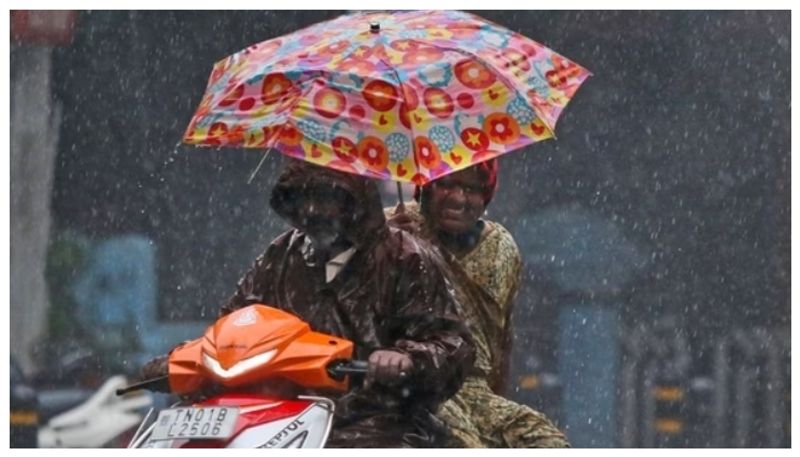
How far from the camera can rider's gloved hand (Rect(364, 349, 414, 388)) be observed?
6.30 metres

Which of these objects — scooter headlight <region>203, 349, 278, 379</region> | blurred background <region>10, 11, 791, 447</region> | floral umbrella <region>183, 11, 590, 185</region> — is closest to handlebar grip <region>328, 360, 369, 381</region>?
scooter headlight <region>203, 349, 278, 379</region>

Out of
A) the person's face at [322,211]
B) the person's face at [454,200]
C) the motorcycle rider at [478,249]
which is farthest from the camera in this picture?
the person's face at [454,200]

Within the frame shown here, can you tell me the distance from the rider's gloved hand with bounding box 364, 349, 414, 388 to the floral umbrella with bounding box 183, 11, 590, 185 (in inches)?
23.5

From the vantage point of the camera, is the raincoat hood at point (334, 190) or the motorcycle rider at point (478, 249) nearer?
the raincoat hood at point (334, 190)

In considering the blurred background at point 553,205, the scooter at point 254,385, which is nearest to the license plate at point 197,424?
the scooter at point 254,385

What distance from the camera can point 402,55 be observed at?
714 centimetres

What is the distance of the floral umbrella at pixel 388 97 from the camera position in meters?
6.82

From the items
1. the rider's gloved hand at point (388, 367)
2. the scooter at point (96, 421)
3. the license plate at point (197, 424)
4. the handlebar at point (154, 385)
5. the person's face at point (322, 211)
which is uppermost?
the person's face at point (322, 211)

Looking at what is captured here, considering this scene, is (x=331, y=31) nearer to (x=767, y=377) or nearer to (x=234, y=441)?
(x=234, y=441)

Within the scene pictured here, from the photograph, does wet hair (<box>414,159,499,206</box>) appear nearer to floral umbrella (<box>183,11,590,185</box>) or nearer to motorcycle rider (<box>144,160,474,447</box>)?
floral umbrella (<box>183,11,590,185</box>)

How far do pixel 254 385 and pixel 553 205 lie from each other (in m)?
13.3

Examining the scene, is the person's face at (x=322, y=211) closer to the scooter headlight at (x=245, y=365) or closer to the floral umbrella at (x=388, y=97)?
the floral umbrella at (x=388, y=97)

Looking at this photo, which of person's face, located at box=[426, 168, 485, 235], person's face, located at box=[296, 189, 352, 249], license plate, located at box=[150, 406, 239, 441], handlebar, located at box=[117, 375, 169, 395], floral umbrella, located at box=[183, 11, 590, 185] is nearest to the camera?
license plate, located at box=[150, 406, 239, 441]

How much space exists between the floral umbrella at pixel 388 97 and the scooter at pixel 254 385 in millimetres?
615
